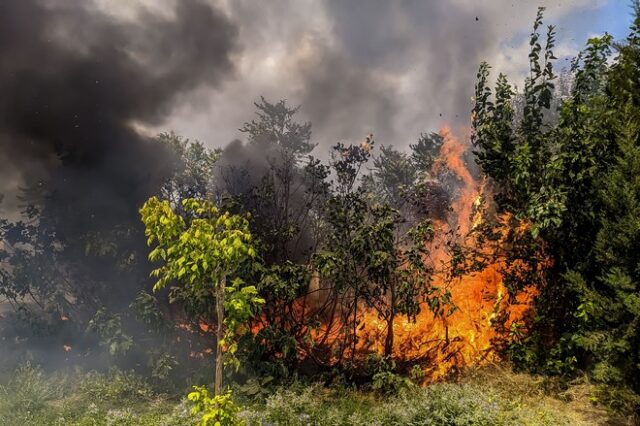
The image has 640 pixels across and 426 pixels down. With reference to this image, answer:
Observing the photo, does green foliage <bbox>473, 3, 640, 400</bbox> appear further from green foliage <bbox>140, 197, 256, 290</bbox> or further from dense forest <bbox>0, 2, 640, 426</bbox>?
green foliage <bbox>140, 197, 256, 290</bbox>

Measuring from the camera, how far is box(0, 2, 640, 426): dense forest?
699cm

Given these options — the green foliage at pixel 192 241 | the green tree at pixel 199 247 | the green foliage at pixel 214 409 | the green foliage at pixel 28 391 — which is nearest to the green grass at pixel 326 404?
the green foliage at pixel 28 391

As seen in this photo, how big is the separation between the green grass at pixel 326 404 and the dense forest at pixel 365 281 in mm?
84

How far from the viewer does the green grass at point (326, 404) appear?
753 centimetres

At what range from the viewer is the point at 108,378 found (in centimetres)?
1143

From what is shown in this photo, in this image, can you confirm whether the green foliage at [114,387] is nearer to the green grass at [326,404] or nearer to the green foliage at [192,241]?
the green grass at [326,404]

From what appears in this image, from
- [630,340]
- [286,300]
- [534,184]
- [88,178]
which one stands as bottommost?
[630,340]

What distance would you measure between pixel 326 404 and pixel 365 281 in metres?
2.93

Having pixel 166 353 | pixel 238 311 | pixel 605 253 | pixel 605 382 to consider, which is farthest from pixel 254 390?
pixel 605 253

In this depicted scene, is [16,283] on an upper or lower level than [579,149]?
lower

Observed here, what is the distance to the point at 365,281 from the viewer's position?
35.3 ft

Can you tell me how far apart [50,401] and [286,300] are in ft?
19.6

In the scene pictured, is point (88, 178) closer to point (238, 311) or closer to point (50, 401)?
point (50, 401)

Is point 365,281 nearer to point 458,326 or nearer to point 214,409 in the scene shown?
point 458,326
